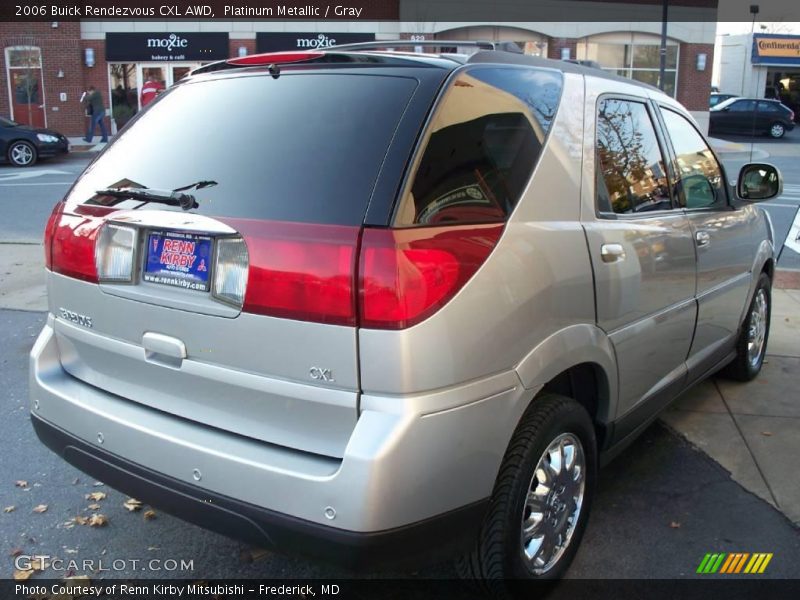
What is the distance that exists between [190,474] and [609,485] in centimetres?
218

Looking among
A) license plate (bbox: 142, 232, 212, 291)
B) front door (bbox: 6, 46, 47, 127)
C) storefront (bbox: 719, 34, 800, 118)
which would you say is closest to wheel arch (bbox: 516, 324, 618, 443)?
license plate (bbox: 142, 232, 212, 291)

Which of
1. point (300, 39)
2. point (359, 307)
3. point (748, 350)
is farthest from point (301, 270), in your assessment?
point (300, 39)

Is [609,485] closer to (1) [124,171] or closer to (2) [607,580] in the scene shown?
(2) [607,580]

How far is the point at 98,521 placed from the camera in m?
3.33

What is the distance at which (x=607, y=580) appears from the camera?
2.97 m

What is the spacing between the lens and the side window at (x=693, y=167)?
381cm

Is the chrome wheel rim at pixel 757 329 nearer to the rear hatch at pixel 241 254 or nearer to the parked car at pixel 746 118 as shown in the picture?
the rear hatch at pixel 241 254

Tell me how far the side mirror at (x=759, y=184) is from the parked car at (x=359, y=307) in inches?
65.3

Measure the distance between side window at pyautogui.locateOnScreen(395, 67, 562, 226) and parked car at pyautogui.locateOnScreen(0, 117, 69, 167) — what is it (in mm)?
19507

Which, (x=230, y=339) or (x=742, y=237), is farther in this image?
(x=742, y=237)

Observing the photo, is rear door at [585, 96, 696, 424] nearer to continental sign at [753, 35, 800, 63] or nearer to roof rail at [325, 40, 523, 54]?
roof rail at [325, 40, 523, 54]

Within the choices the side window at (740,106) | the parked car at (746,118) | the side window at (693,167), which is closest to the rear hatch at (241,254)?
the side window at (693,167)

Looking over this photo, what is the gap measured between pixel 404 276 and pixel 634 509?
2.02m

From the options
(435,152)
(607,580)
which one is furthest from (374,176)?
(607,580)
